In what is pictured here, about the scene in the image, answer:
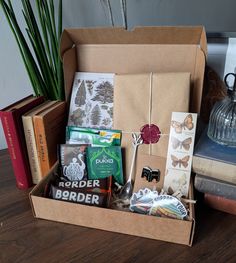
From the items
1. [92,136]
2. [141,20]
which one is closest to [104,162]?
[92,136]

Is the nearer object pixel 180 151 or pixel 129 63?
pixel 180 151

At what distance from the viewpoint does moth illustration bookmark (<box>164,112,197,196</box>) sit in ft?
1.84

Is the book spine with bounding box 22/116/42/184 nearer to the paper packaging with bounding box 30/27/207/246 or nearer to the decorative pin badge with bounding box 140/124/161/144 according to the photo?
the paper packaging with bounding box 30/27/207/246

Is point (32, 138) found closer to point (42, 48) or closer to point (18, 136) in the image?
point (18, 136)

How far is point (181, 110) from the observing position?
0.59 metres

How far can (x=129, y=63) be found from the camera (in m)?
0.67

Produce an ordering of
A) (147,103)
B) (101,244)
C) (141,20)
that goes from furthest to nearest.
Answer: (141,20), (147,103), (101,244)

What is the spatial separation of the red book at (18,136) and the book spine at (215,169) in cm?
42

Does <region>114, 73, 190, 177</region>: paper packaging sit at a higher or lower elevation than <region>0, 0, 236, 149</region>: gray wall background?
lower

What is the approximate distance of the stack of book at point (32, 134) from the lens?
62cm

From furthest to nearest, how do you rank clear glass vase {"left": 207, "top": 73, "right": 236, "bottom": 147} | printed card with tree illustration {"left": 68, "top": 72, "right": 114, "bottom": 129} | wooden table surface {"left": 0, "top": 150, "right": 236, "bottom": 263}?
printed card with tree illustration {"left": 68, "top": 72, "right": 114, "bottom": 129}
clear glass vase {"left": 207, "top": 73, "right": 236, "bottom": 147}
wooden table surface {"left": 0, "top": 150, "right": 236, "bottom": 263}

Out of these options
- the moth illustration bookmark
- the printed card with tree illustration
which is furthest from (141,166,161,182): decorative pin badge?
the printed card with tree illustration

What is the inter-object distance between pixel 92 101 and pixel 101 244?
36 cm

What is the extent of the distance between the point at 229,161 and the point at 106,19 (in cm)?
57
